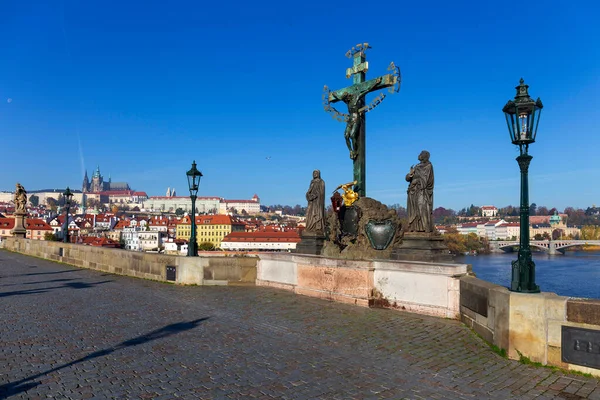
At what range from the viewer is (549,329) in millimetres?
5562

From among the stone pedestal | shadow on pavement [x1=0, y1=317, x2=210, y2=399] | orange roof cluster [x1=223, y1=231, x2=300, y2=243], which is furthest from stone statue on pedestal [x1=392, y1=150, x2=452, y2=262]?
orange roof cluster [x1=223, y1=231, x2=300, y2=243]

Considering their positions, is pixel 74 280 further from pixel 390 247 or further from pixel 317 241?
pixel 390 247

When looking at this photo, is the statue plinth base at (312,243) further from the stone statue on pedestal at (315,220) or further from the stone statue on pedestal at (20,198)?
the stone statue on pedestal at (20,198)

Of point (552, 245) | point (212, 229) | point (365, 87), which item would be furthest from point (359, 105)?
point (212, 229)

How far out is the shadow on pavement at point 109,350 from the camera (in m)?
4.62

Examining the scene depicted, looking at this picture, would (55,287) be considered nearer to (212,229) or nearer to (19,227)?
(19,227)

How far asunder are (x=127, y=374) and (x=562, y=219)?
13927 cm

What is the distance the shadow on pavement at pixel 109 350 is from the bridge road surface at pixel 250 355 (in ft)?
0.05

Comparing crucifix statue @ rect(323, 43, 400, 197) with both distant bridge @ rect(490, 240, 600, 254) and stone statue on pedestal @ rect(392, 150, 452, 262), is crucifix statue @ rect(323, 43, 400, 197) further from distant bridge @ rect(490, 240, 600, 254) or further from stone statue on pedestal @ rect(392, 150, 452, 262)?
distant bridge @ rect(490, 240, 600, 254)

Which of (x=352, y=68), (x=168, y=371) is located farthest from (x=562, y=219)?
(x=168, y=371)

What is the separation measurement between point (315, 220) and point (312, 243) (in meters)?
0.60

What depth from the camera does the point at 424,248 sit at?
9.35 m

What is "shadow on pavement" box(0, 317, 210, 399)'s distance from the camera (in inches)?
182

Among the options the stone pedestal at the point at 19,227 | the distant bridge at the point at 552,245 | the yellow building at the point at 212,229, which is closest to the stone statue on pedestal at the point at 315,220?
the stone pedestal at the point at 19,227
